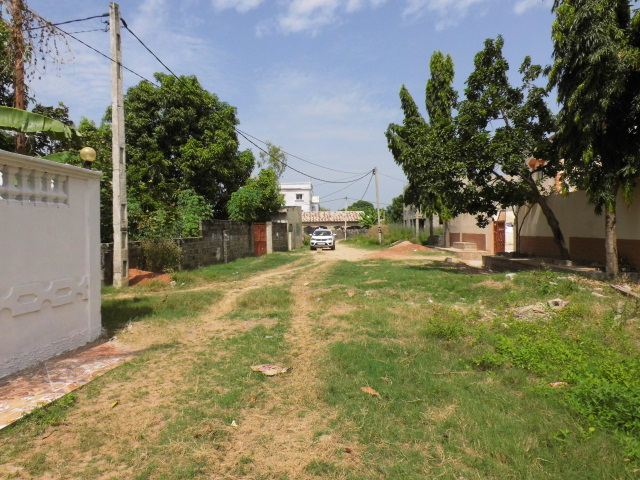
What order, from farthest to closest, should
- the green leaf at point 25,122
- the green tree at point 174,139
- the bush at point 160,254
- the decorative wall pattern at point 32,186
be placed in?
the green tree at point 174,139, the bush at point 160,254, the green leaf at point 25,122, the decorative wall pattern at point 32,186

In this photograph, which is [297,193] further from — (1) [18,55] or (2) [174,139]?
(1) [18,55]

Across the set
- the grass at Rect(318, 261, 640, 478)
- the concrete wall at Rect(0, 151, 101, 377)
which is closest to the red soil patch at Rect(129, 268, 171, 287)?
the concrete wall at Rect(0, 151, 101, 377)

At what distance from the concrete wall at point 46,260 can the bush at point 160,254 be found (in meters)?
7.06

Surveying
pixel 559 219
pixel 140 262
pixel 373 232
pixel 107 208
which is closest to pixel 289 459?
pixel 140 262

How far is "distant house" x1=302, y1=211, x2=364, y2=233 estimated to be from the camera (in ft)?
178

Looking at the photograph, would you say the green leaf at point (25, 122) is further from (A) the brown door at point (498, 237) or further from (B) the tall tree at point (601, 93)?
(A) the brown door at point (498, 237)

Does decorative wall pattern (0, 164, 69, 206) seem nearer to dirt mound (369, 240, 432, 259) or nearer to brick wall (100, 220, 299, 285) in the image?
brick wall (100, 220, 299, 285)

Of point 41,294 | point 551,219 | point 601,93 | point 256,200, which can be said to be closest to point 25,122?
point 41,294

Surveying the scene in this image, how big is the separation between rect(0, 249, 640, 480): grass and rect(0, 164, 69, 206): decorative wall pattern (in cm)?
209

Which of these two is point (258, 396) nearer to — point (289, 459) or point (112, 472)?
point (289, 459)

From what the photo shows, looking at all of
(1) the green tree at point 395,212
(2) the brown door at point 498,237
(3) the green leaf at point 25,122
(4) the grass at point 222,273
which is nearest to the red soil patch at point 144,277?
(4) the grass at point 222,273

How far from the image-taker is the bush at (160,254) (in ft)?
41.8

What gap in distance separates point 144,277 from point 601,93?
11632mm

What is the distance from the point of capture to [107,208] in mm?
13352
